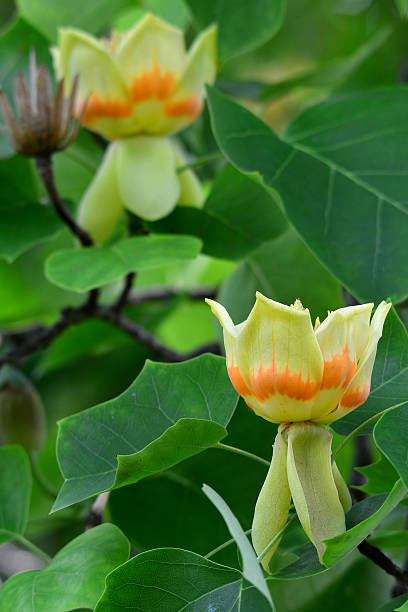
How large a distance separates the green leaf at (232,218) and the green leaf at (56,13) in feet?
0.93

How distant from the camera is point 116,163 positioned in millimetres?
544

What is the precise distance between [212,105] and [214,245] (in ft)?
0.30

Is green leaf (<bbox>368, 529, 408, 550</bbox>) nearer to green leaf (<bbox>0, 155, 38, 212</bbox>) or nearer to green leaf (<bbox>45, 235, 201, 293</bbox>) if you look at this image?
green leaf (<bbox>45, 235, 201, 293</bbox>)

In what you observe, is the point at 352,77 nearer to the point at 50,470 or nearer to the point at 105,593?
the point at 50,470

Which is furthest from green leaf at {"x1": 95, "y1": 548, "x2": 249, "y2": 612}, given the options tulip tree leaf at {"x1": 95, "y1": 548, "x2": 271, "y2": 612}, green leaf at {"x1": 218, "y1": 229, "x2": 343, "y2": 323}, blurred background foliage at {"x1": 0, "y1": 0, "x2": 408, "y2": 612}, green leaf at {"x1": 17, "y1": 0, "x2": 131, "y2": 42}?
green leaf at {"x1": 17, "y1": 0, "x2": 131, "y2": 42}

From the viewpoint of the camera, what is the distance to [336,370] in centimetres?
31

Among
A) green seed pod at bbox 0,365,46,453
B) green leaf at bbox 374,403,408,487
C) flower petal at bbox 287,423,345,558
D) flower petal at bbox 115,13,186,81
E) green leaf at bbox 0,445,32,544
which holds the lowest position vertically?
green seed pod at bbox 0,365,46,453

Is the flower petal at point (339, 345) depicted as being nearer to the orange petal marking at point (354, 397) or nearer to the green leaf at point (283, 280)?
the orange petal marking at point (354, 397)

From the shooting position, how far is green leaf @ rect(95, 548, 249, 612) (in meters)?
0.32

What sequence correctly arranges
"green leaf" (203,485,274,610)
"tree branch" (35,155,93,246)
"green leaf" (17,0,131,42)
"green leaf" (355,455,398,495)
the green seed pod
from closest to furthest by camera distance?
"green leaf" (203,485,274,610)
"green leaf" (355,455,398,495)
"tree branch" (35,155,93,246)
the green seed pod
"green leaf" (17,0,131,42)

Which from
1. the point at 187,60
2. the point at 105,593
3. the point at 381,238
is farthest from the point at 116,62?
the point at 105,593

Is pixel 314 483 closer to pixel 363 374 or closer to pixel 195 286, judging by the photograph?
pixel 363 374

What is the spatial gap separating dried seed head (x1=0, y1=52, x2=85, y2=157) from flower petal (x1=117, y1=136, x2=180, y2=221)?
59 mm

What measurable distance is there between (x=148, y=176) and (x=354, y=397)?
10.1 inches
